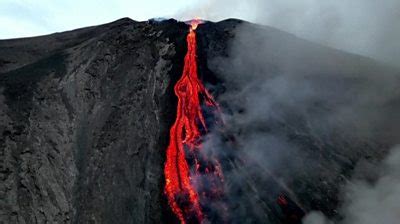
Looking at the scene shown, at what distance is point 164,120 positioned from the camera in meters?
23.3

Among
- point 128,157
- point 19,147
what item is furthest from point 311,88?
point 19,147

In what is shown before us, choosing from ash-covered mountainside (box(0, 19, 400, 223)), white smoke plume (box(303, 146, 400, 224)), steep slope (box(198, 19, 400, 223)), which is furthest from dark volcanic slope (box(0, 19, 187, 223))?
white smoke plume (box(303, 146, 400, 224))

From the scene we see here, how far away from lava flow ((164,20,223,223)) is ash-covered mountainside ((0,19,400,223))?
385mm

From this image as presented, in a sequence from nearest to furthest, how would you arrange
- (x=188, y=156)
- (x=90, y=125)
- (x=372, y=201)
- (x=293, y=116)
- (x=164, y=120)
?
(x=372, y=201)
(x=188, y=156)
(x=164, y=120)
(x=90, y=125)
(x=293, y=116)

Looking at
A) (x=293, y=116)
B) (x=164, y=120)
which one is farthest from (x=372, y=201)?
(x=164, y=120)

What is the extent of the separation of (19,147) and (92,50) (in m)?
7.35

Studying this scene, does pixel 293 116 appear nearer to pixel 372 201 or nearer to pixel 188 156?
pixel 188 156

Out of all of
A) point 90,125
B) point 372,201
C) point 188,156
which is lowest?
point 372,201

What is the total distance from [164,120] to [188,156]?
2.44 meters

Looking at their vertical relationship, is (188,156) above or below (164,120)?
below

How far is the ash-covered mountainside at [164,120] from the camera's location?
20297 millimetres

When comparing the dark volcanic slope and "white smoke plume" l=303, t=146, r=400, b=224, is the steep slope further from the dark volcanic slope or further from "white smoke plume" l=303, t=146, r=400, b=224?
the dark volcanic slope

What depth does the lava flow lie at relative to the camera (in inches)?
778

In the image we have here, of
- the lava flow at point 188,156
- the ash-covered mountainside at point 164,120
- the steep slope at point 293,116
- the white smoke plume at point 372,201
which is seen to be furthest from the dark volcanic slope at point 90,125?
the white smoke plume at point 372,201
